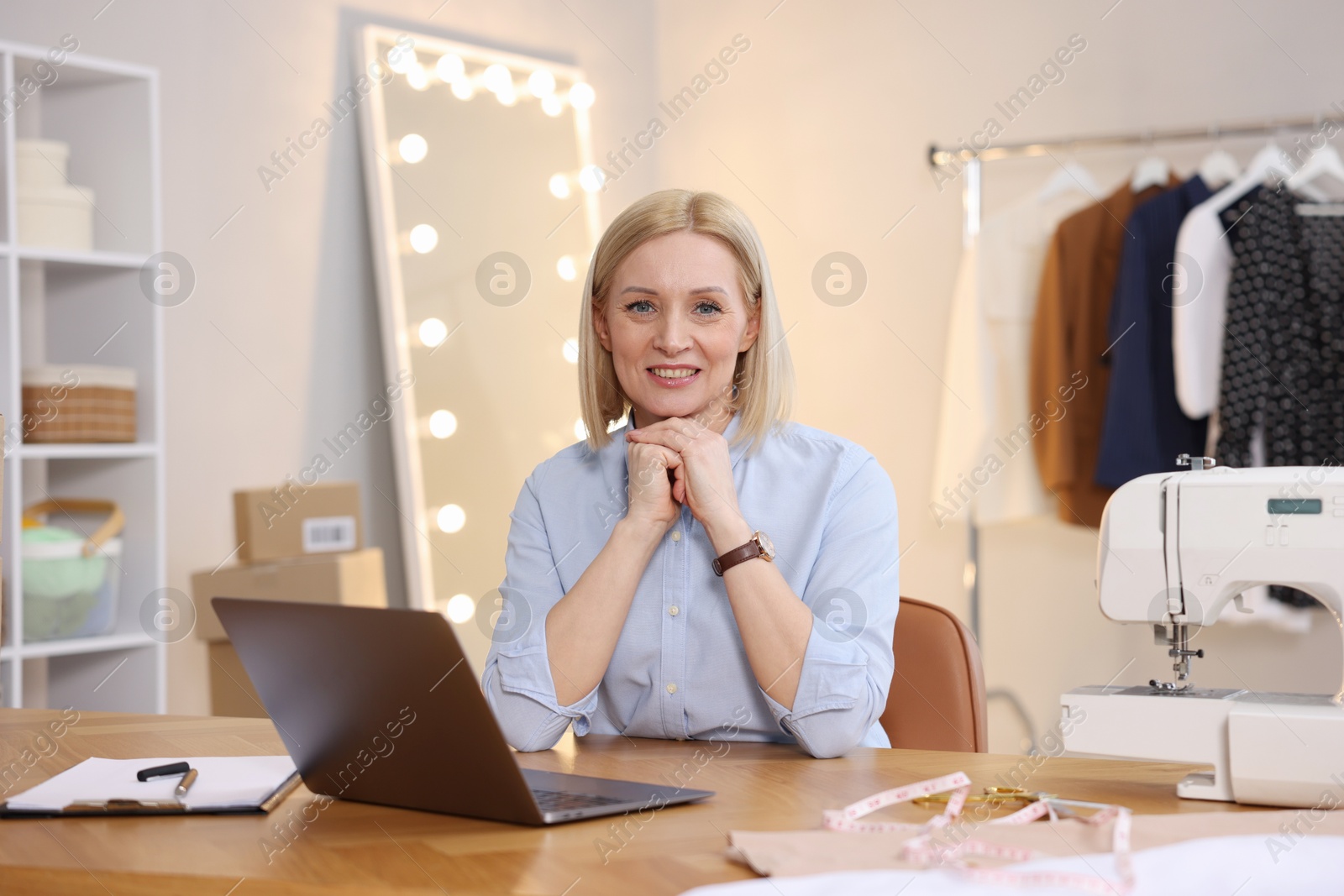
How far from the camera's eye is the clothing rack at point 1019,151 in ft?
10.5

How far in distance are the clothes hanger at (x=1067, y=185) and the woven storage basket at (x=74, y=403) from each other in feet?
7.91

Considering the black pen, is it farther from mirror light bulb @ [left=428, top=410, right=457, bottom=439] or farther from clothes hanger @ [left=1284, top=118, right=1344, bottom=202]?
clothes hanger @ [left=1284, top=118, right=1344, bottom=202]

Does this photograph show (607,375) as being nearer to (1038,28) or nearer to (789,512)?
(789,512)

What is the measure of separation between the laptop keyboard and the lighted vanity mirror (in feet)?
7.67

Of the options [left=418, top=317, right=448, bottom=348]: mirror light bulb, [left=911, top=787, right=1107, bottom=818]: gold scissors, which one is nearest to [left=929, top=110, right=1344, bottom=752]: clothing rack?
[left=418, top=317, right=448, bottom=348]: mirror light bulb

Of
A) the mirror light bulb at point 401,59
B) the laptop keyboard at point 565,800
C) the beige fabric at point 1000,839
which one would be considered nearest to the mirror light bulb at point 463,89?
the mirror light bulb at point 401,59

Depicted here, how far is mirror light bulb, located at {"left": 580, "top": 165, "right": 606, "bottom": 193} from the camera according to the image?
392 cm

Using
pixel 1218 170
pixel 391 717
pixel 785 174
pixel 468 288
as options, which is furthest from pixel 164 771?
pixel 785 174

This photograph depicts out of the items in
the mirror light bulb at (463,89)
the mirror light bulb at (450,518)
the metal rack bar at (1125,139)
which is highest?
the mirror light bulb at (463,89)

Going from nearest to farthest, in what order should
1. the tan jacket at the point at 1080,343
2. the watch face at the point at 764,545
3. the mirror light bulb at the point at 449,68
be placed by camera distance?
the watch face at the point at 764,545, the tan jacket at the point at 1080,343, the mirror light bulb at the point at 449,68

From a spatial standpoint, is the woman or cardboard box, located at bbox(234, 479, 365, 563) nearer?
the woman

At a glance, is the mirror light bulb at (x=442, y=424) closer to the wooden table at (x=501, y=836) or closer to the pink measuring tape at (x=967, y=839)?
the wooden table at (x=501, y=836)

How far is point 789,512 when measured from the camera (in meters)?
1.55

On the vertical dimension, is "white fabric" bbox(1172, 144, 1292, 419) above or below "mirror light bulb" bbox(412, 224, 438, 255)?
below
